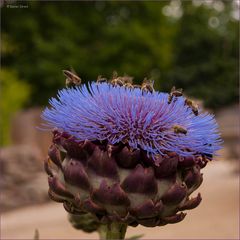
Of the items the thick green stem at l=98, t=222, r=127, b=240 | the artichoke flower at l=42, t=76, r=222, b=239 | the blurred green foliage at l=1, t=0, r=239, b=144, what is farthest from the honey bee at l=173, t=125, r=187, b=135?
the blurred green foliage at l=1, t=0, r=239, b=144

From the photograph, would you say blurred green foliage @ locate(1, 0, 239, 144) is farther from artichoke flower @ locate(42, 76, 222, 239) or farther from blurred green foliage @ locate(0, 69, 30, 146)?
artichoke flower @ locate(42, 76, 222, 239)

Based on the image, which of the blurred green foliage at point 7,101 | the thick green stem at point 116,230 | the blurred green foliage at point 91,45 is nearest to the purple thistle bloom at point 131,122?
the thick green stem at point 116,230

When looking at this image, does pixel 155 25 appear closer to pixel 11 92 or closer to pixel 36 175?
pixel 11 92

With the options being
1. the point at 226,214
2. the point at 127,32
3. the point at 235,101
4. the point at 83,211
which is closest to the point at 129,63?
the point at 127,32

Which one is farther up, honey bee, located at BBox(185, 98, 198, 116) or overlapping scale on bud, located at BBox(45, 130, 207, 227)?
honey bee, located at BBox(185, 98, 198, 116)

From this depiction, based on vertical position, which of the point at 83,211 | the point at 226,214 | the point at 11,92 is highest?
the point at 11,92

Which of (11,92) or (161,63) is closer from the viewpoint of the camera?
(11,92)
